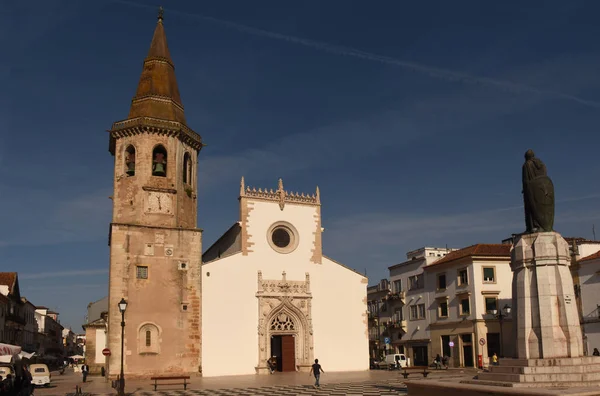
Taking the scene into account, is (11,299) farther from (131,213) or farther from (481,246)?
(481,246)

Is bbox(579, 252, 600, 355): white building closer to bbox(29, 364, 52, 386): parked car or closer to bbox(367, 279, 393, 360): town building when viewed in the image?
bbox(367, 279, 393, 360): town building

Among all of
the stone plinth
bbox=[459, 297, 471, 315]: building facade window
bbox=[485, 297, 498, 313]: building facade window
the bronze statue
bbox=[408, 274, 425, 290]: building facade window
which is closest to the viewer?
the stone plinth

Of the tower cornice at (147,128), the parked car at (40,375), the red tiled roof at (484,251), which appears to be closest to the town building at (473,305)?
the red tiled roof at (484,251)

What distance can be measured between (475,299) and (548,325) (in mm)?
27406

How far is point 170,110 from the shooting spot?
37.6m

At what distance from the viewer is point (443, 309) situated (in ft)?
153

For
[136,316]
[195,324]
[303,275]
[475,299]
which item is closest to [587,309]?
[475,299]

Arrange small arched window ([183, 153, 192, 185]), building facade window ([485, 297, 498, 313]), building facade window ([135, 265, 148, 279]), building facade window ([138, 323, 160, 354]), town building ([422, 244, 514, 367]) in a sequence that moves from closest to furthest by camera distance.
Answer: building facade window ([138, 323, 160, 354])
building facade window ([135, 265, 148, 279])
small arched window ([183, 153, 192, 185])
town building ([422, 244, 514, 367])
building facade window ([485, 297, 498, 313])

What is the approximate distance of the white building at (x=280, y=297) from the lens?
35.7 metres

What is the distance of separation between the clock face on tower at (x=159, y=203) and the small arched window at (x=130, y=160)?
6.69 ft

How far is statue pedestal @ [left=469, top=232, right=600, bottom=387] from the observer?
15703 mm

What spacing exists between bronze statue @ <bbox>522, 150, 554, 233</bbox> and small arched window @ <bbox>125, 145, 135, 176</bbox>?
2504 centimetres

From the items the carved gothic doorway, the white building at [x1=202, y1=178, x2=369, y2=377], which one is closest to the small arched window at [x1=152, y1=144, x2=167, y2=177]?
the white building at [x1=202, y1=178, x2=369, y2=377]

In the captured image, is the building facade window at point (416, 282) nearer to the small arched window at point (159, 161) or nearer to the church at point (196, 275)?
the church at point (196, 275)
